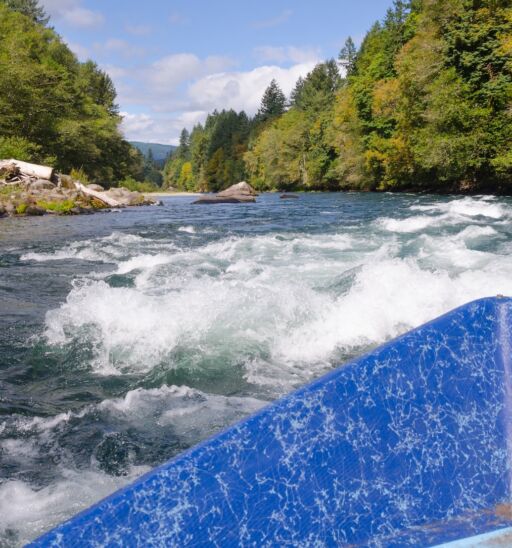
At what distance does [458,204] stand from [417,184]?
16.8 m

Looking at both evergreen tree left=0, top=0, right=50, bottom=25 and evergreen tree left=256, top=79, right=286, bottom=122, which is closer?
evergreen tree left=0, top=0, right=50, bottom=25

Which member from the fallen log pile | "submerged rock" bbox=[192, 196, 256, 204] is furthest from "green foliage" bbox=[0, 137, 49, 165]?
"submerged rock" bbox=[192, 196, 256, 204]

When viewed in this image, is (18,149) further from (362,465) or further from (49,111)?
(362,465)

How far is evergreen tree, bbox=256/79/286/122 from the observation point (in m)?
94.5

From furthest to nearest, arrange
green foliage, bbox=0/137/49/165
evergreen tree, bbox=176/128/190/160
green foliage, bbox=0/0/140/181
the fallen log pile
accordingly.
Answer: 1. evergreen tree, bbox=176/128/190/160
2. green foliage, bbox=0/0/140/181
3. green foliage, bbox=0/137/49/165
4. the fallen log pile

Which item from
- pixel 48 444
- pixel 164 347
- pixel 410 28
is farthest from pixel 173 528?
pixel 410 28

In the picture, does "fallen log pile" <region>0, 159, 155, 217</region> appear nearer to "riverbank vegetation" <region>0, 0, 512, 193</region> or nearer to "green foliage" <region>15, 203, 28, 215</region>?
"green foliage" <region>15, 203, 28, 215</region>

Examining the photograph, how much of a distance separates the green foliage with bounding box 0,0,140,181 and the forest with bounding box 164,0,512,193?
22.1m

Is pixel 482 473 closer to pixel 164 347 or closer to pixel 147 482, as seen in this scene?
pixel 147 482

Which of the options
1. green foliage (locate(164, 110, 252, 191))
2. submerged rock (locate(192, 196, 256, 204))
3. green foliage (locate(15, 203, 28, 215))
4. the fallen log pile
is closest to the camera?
green foliage (locate(15, 203, 28, 215))

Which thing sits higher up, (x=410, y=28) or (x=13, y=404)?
(x=410, y=28)

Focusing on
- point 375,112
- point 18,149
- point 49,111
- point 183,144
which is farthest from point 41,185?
point 183,144

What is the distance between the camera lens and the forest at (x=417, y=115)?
24938 mm

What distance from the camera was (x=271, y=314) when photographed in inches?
222
